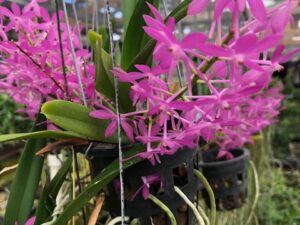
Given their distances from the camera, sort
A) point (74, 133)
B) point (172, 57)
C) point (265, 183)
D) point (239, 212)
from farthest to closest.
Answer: point (265, 183) → point (239, 212) → point (74, 133) → point (172, 57)

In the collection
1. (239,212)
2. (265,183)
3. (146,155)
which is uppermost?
(146,155)

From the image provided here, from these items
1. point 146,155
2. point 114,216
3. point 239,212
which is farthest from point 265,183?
point 146,155

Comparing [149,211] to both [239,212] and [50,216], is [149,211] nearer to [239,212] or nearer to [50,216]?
[50,216]

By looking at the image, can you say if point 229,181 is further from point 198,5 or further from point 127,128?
point 198,5

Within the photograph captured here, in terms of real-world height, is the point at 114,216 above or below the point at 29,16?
below

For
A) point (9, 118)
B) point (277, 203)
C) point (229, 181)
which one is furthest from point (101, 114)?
point (277, 203)

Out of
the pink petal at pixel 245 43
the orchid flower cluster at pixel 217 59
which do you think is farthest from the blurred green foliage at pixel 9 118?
the pink petal at pixel 245 43

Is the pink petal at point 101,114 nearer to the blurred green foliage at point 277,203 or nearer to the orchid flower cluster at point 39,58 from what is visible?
the orchid flower cluster at point 39,58
